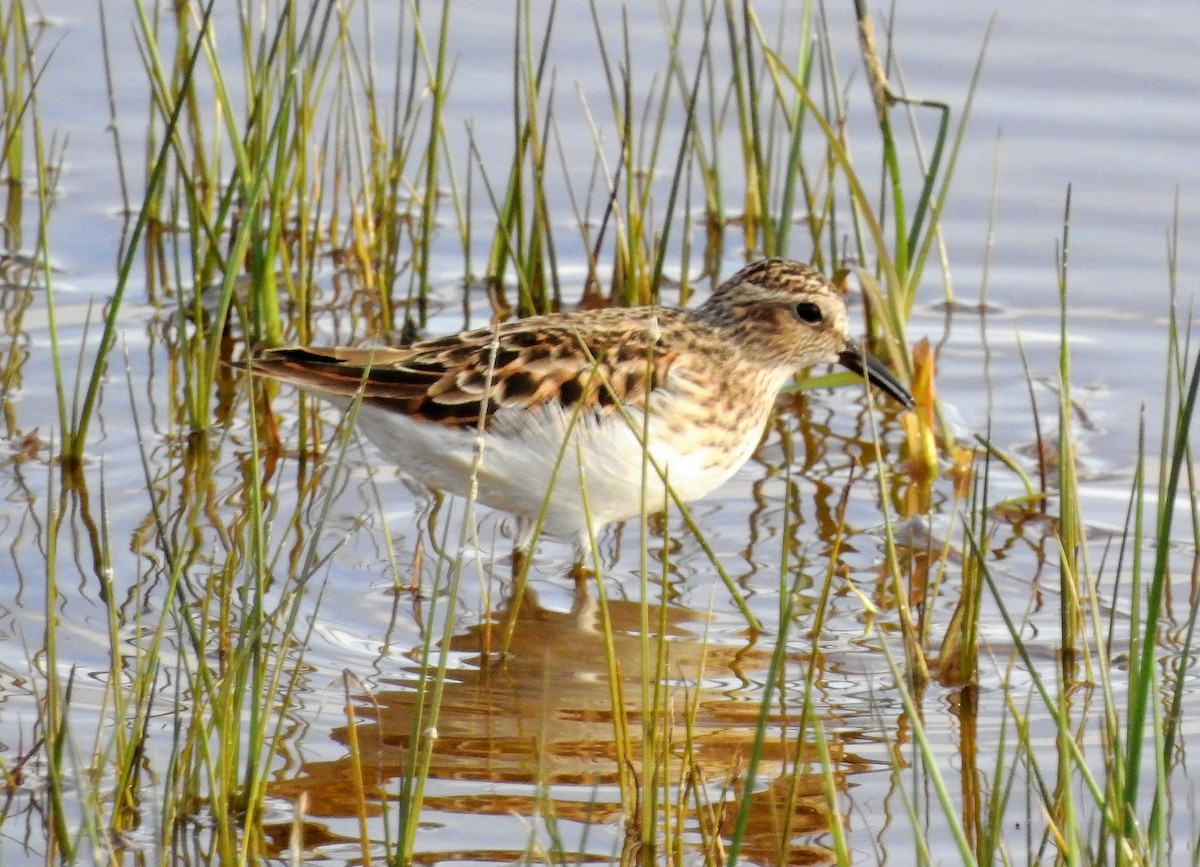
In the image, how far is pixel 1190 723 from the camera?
214 inches

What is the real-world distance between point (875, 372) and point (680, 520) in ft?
2.98

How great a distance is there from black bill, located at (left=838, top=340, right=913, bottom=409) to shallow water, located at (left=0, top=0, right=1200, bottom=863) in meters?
0.40

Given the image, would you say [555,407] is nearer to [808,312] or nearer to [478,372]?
[478,372]

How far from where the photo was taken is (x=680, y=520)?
23.5ft

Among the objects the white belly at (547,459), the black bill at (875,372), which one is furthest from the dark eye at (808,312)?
the white belly at (547,459)

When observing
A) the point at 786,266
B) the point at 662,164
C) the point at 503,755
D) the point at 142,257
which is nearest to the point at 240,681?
the point at 503,755

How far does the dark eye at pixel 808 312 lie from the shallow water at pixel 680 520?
47cm

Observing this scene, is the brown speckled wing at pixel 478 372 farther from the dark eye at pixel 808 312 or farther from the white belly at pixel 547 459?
the dark eye at pixel 808 312

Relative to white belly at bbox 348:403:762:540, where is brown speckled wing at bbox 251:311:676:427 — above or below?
above

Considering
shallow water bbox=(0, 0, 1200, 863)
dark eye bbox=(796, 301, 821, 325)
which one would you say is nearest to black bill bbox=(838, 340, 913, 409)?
dark eye bbox=(796, 301, 821, 325)

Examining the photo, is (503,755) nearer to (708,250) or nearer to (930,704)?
(930,704)

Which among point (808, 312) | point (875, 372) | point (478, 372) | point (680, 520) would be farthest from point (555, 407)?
point (875, 372)

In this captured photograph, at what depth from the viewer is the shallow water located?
508 centimetres

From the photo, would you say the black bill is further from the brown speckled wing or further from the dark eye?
the brown speckled wing
